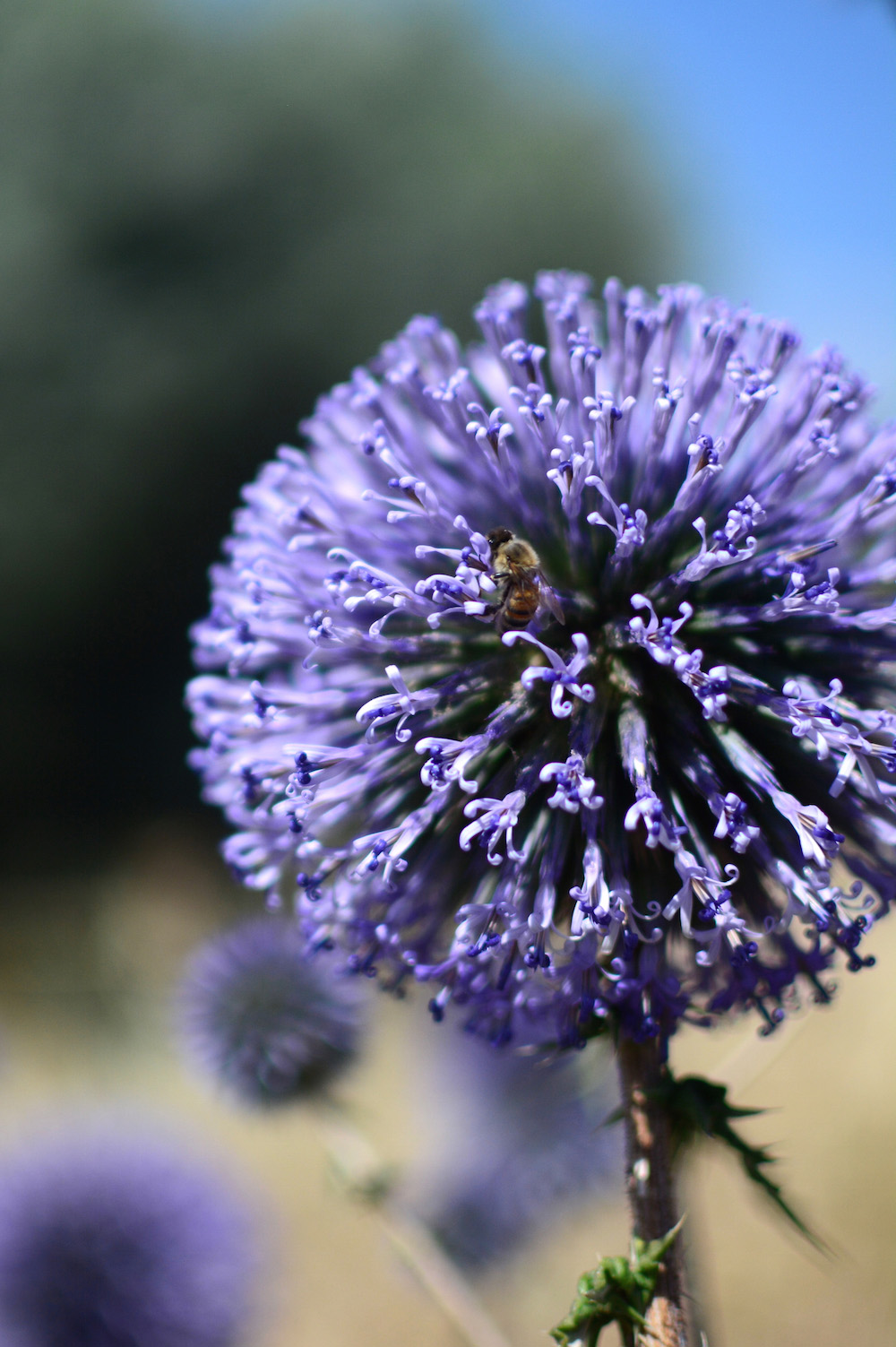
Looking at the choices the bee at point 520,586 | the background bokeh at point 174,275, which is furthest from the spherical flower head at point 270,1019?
the background bokeh at point 174,275

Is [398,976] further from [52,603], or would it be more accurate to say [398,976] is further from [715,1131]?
[52,603]

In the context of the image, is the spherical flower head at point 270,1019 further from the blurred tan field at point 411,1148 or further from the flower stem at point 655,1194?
the flower stem at point 655,1194

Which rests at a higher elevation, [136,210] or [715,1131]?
[136,210]

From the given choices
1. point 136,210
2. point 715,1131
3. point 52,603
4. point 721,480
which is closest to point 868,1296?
point 715,1131

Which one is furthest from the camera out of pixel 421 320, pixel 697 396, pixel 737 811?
pixel 421 320

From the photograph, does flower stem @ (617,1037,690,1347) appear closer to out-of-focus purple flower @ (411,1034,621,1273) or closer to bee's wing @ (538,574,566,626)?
bee's wing @ (538,574,566,626)

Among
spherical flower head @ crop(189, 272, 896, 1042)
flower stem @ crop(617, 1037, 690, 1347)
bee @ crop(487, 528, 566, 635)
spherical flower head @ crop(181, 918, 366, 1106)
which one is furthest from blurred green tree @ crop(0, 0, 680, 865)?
flower stem @ crop(617, 1037, 690, 1347)
